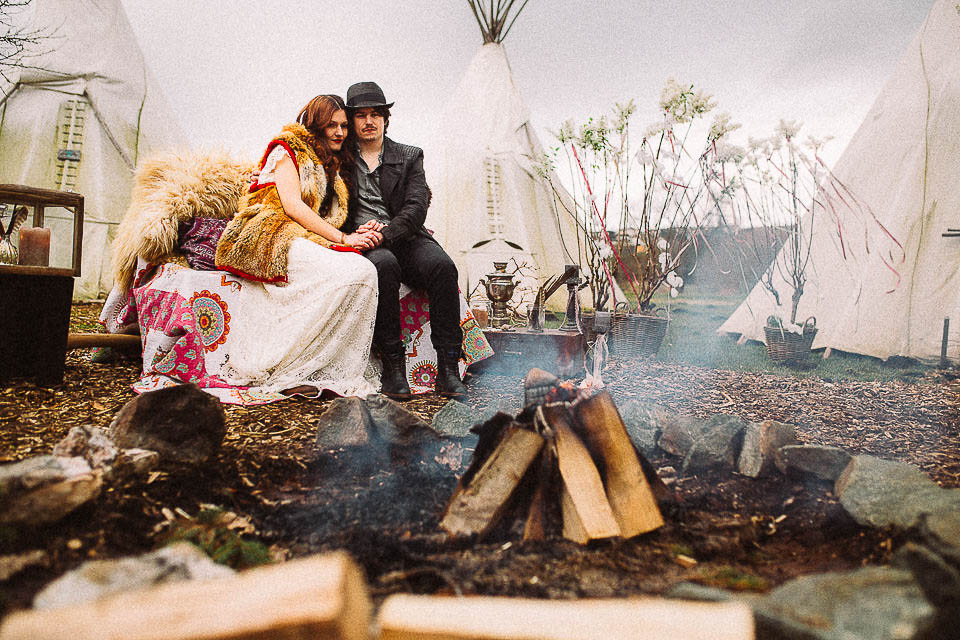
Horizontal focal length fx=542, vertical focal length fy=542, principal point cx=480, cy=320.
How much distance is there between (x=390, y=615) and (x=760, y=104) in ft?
12.5

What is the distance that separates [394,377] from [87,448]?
1.23 metres

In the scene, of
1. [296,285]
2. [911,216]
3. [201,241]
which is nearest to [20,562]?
[296,285]

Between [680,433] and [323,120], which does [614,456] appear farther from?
[323,120]

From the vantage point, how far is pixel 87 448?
1.09 metres

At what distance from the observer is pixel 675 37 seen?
2.77 meters

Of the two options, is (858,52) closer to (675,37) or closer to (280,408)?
(675,37)

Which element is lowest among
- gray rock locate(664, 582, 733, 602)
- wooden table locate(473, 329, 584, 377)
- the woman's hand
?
gray rock locate(664, 582, 733, 602)

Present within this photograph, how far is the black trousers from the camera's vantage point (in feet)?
7.40

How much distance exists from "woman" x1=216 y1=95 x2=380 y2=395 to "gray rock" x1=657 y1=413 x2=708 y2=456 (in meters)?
1.13

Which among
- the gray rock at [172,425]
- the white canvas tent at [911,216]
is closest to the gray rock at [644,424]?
the gray rock at [172,425]

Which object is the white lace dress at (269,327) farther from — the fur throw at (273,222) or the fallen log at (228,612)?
the fallen log at (228,612)

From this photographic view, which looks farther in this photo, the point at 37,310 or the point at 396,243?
the point at 396,243

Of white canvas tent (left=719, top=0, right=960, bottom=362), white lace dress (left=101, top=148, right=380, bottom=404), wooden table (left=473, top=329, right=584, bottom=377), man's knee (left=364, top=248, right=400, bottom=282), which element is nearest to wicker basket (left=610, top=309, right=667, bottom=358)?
wooden table (left=473, top=329, right=584, bottom=377)

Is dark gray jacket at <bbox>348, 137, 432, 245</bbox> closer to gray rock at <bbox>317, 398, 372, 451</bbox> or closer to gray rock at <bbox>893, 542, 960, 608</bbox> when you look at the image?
gray rock at <bbox>317, 398, 372, 451</bbox>
